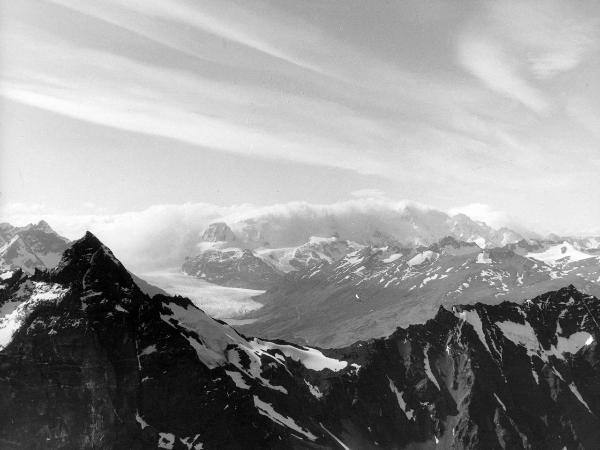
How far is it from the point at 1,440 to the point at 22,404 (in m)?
11.8

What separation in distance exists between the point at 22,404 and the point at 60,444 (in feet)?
56.8

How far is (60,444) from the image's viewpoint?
655ft

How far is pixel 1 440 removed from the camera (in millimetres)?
193000

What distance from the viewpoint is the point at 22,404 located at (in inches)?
7864

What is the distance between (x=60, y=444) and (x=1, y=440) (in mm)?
17132
